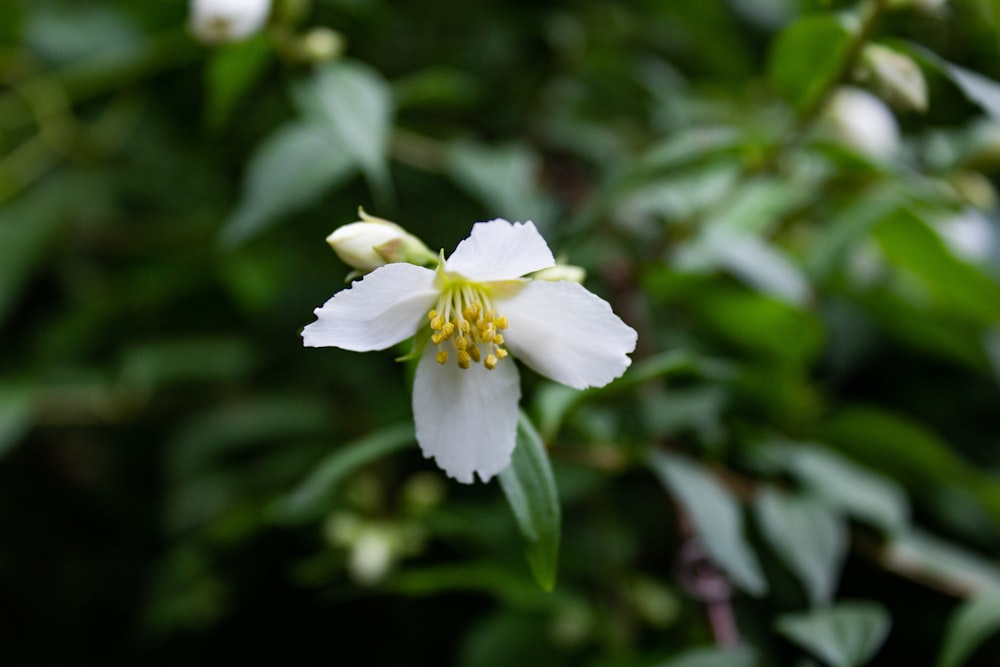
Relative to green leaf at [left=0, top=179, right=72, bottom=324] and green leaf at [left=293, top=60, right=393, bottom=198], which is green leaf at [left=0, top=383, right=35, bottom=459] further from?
green leaf at [left=293, top=60, right=393, bottom=198]

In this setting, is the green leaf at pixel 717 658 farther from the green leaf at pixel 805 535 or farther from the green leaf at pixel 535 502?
the green leaf at pixel 535 502

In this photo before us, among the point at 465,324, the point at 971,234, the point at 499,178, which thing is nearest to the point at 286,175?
the point at 499,178

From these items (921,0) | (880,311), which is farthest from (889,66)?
(880,311)

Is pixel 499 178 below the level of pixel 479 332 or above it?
below

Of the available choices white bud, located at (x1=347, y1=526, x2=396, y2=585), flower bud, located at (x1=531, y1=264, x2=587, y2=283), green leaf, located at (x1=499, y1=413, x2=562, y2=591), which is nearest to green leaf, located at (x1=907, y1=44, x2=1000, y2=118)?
flower bud, located at (x1=531, y1=264, x2=587, y2=283)

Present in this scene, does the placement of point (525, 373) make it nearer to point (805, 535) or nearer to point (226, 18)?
point (805, 535)

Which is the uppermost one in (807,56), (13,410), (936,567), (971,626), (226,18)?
(807,56)
